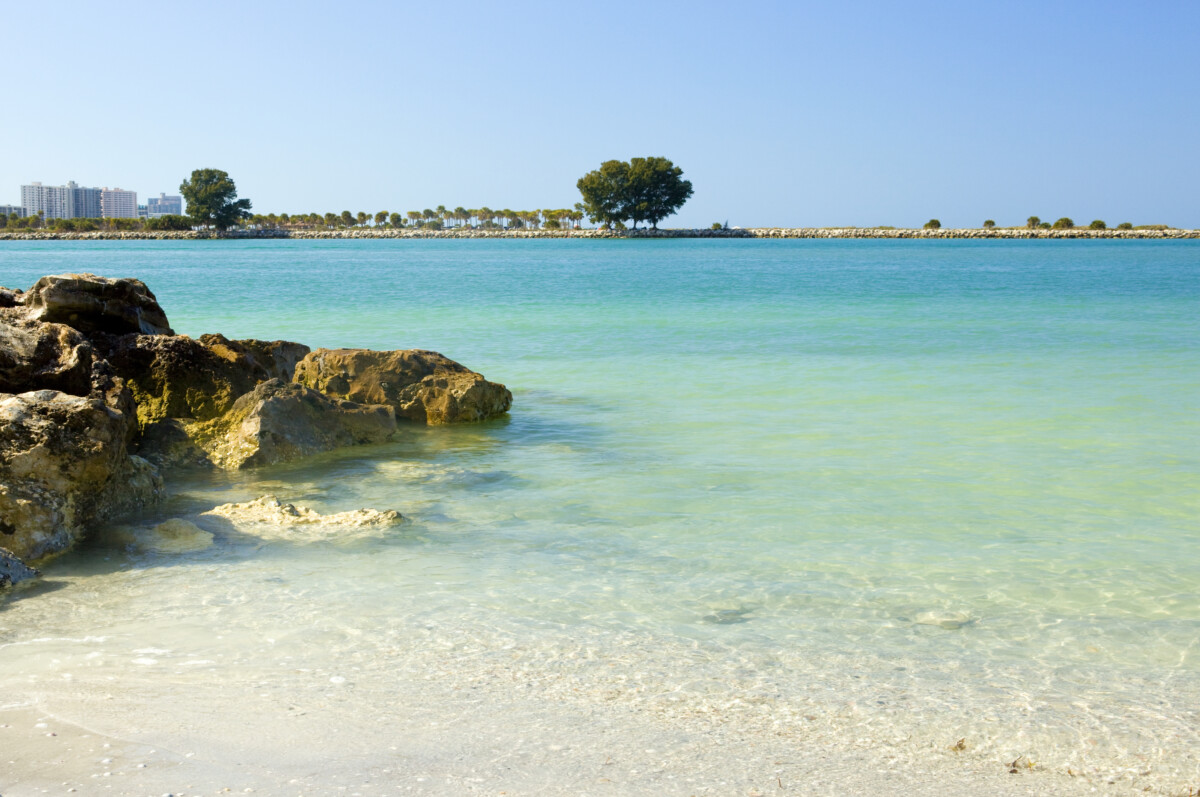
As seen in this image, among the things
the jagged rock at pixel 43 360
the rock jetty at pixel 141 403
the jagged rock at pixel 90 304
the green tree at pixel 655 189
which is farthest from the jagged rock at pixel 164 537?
the green tree at pixel 655 189

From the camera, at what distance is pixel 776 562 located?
5.08 meters

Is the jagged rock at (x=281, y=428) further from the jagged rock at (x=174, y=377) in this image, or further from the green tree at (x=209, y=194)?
the green tree at (x=209, y=194)

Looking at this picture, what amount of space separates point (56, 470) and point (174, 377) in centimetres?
277

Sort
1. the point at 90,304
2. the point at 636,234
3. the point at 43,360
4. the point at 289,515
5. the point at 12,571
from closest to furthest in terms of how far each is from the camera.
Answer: the point at 12,571
the point at 289,515
the point at 43,360
the point at 90,304
the point at 636,234

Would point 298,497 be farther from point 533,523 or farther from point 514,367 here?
point 514,367

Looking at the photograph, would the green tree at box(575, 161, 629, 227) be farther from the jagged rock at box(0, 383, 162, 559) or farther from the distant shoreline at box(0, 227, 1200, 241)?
the jagged rock at box(0, 383, 162, 559)

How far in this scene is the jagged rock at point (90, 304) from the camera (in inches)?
309

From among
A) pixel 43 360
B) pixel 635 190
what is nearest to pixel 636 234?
pixel 635 190

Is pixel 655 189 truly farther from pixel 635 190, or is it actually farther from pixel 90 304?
pixel 90 304

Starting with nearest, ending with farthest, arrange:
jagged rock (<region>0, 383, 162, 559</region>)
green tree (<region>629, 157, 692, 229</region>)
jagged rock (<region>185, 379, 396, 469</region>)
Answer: jagged rock (<region>0, 383, 162, 559</region>) → jagged rock (<region>185, 379, 396, 469</region>) → green tree (<region>629, 157, 692, 229</region>)

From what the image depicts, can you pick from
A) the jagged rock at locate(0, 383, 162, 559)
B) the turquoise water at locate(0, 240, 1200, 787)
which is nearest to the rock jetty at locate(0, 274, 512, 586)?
the jagged rock at locate(0, 383, 162, 559)

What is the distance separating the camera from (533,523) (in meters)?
5.79

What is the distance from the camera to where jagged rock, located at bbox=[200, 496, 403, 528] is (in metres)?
5.56

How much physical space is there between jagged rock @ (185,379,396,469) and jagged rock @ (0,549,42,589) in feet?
8.10
